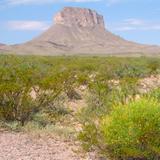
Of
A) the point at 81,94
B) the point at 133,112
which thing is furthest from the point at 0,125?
the point at 81,94

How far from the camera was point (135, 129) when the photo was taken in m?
8.32

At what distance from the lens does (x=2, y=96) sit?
12438mm

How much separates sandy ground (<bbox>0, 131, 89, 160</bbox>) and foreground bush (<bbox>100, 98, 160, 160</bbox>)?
3.56 ft

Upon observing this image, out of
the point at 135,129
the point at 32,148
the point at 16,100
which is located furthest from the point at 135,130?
the point at 16,100

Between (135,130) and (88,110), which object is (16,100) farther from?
(135,130)

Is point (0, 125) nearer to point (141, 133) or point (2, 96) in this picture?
point (2, 96)

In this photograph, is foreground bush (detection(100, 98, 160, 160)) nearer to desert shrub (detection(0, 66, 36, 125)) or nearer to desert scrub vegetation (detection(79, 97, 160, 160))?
desert scrub vegetation (detection(79, 97, 160, 160))

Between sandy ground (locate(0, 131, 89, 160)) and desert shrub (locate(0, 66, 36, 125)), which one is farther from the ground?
desert shrub (locate(0, 66, 36, 125))

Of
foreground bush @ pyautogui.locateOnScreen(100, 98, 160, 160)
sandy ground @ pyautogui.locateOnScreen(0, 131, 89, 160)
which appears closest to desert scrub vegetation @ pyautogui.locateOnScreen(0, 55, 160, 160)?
foreground bush @ pyautogui.locateOnScreen(100, 98, 160, 160)

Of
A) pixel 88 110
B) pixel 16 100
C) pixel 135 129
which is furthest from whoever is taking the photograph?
pixel 88 110

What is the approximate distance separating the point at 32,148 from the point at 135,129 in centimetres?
234

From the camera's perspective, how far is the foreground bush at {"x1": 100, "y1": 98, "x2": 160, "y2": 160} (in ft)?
27.4

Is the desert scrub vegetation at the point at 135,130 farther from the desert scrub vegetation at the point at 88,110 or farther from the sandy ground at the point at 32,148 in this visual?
the sandy ground at the point at 32,148

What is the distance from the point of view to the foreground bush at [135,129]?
8.34 metres
